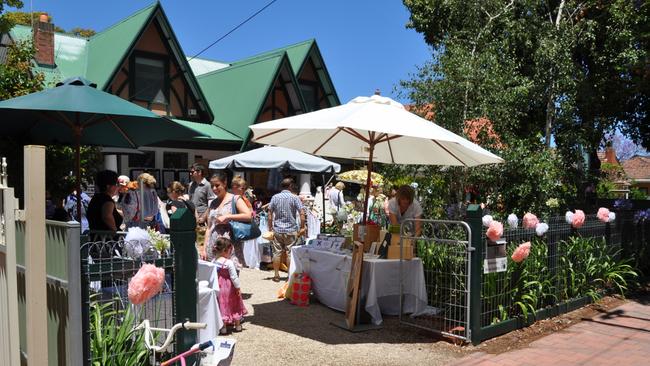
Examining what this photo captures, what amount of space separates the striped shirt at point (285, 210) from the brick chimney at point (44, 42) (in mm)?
10683

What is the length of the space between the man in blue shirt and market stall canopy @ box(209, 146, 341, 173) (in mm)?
2141

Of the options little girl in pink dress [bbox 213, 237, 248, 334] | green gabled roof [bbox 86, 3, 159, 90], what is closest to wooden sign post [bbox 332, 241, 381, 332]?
little girl in pink dress [bbox 213, 237, 248, 334]

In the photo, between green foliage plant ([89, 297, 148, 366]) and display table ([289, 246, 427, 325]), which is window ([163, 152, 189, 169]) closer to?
display table ([289, 246, 427, 325])

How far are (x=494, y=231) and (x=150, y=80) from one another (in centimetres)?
1429

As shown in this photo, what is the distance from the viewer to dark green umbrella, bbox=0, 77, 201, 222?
4.66 metres

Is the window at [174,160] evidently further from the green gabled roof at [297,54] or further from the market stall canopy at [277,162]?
the market stall canopy at [277,162]

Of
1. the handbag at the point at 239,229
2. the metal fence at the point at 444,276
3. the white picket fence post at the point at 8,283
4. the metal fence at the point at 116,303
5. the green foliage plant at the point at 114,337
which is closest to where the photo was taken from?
the white picket fence post at the point at 8,283

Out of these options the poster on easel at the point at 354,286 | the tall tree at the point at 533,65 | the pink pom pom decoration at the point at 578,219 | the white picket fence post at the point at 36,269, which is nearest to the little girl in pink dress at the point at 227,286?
the poster on easel at the point at 354,286

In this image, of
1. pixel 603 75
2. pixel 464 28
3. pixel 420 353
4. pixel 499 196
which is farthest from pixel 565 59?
pixel 420 353

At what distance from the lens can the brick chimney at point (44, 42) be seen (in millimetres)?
15289

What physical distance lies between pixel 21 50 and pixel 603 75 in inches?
491

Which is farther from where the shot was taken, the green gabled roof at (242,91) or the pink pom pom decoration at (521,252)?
the green gabled roof at (242,91)

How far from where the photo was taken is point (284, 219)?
28.4 feet

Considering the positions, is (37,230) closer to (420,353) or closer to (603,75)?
(420,353)
